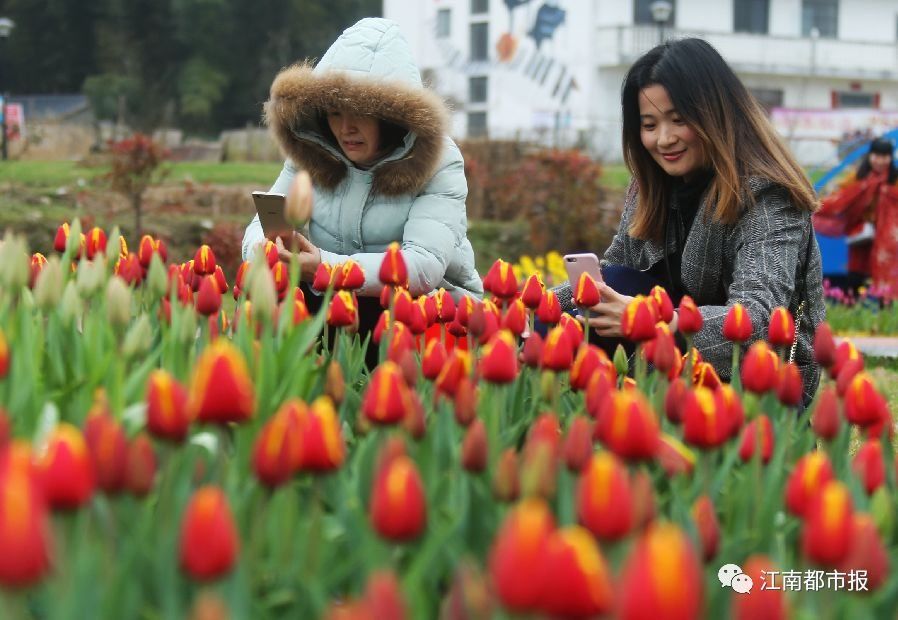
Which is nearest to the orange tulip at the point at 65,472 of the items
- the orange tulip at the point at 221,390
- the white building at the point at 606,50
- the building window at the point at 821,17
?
the orange tulip at the point at 221,390

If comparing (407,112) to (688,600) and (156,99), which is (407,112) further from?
(156,99)

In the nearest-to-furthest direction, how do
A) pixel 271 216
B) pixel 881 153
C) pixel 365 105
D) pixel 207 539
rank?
pixel 207 539
pixel 271 216
pixel 365 105
pixel 881 153

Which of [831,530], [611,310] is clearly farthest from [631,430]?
[611,310]

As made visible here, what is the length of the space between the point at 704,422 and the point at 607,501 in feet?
1.57

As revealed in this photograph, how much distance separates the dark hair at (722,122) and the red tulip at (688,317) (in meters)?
0.96

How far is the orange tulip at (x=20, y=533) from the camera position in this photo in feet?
3.05

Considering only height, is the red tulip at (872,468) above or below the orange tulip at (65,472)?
below

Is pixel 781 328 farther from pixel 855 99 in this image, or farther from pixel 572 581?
pixel 855 99

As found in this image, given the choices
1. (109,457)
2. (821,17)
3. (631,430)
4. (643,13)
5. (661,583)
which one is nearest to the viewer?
(661,583)

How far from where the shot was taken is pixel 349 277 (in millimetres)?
2504

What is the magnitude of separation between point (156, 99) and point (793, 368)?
3465 cm

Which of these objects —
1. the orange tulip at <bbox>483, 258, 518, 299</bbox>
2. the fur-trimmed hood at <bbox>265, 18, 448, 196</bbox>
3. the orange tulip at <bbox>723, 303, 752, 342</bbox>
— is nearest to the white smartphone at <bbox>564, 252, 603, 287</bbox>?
the orange tulip at <bbox>483, 258, 518, 299</bbox>

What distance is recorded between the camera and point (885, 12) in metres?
35.9

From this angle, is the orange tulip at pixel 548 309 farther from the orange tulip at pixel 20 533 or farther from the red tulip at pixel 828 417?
the orange tulip at pixel 20 533
